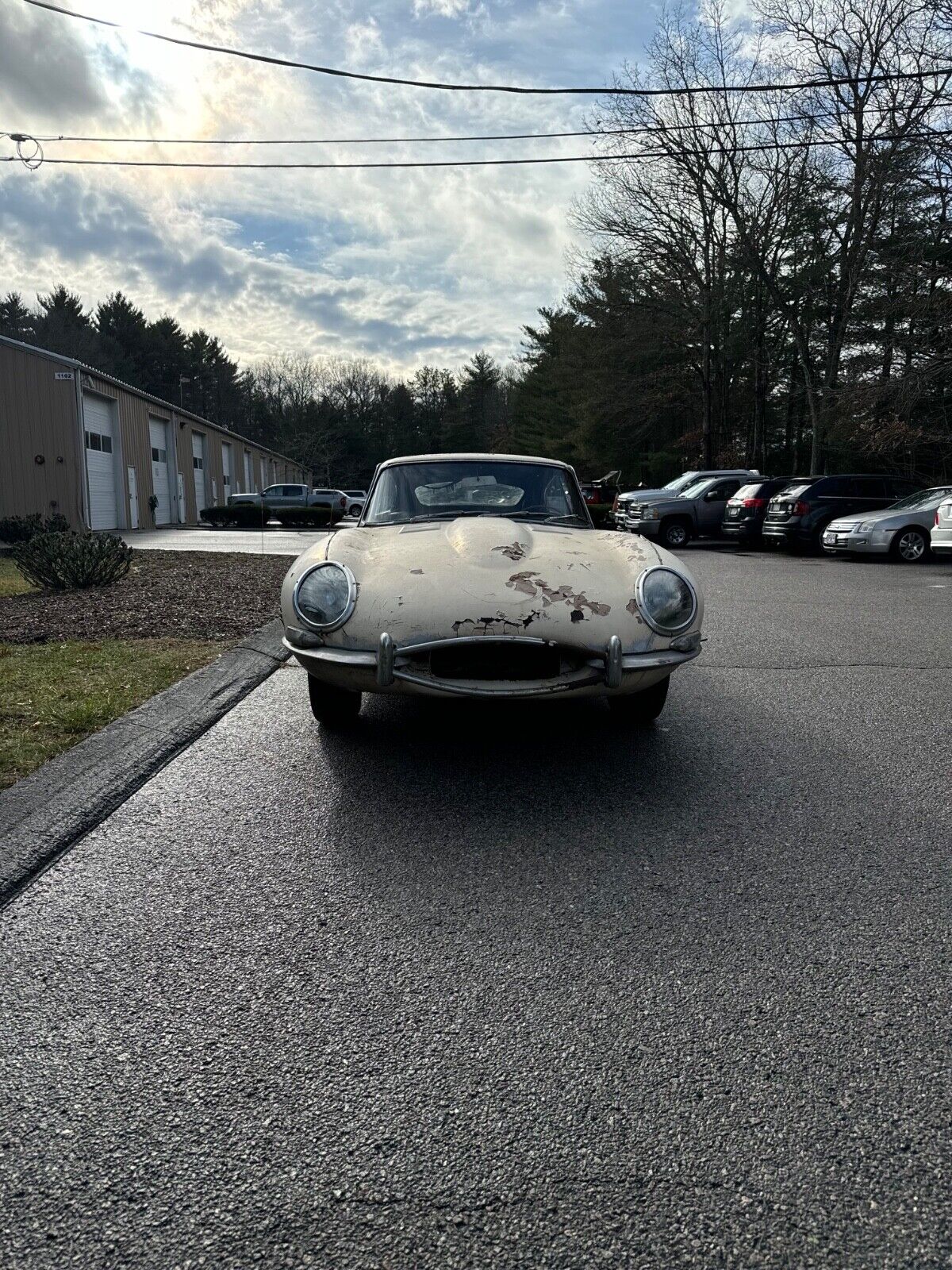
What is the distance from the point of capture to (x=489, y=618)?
3889 mm

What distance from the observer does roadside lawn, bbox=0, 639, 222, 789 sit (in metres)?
4.38

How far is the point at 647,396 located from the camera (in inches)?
1560

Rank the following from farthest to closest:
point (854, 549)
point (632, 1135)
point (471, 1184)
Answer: point (854, 549)
point (632, 1135)
point (471, 1184)

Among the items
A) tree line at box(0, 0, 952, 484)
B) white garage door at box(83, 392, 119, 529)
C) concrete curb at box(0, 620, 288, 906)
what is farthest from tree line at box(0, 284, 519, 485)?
concrete curb at box(0, 620, 288, 906)

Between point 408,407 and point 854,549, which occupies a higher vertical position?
point 408,407

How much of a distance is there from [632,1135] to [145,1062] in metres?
1.05

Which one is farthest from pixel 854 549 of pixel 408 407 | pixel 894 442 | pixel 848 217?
pixel 408 407

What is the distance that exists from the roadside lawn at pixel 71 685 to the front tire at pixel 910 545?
13.9 metres

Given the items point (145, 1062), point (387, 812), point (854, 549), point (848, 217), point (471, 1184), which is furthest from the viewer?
point (848, 217)

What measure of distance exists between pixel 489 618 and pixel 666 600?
0.87 meters

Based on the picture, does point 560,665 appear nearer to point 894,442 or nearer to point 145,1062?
point 145,1062

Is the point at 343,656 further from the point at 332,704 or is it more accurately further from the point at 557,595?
the point at 557,595

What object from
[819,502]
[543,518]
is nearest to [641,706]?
[543,518]

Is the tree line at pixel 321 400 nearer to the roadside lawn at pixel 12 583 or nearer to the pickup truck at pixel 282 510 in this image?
the pickup truck at pixel 282 510
